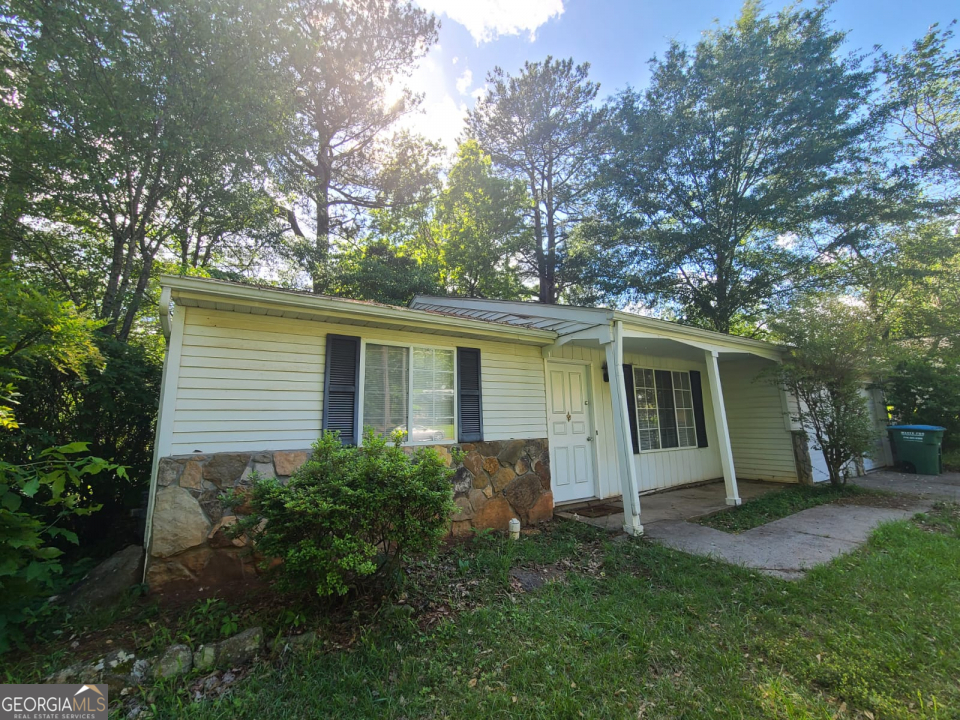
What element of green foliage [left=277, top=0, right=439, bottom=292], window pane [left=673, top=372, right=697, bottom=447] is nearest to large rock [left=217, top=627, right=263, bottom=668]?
window pane [left=673, top=372, right=697, bottom=447]

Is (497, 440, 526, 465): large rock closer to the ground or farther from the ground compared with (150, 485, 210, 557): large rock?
farther from the ground

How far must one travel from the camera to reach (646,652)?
2.44 metres

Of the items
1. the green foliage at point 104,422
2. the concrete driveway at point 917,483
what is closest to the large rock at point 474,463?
the green foliage at point 104,422

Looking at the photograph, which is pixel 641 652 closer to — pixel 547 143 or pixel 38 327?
pixel 38 327

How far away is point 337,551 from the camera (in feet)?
8.34

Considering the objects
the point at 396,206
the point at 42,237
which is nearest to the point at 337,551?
the point at 42,237

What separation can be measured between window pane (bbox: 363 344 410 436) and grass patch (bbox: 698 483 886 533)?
4.11m

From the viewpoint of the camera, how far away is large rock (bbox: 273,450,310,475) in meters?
3.60

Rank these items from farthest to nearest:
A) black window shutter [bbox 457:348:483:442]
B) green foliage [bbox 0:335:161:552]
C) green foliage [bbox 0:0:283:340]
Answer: green foliage [bbox 0:0:283:340], black window shutter [bbox 457:348:483:442], green foliage [bbox 0:335:161:552]

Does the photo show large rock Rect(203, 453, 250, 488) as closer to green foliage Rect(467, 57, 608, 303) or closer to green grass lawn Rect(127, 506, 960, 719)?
green grass lawn Rect(127, 506, 960, 719)

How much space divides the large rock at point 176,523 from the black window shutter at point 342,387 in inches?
47.8

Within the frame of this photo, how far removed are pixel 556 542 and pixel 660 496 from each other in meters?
3.13

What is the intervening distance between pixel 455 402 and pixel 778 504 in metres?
5.00

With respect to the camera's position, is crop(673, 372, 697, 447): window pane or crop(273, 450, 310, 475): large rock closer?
crop(273, 450, 310, 475): large rock
